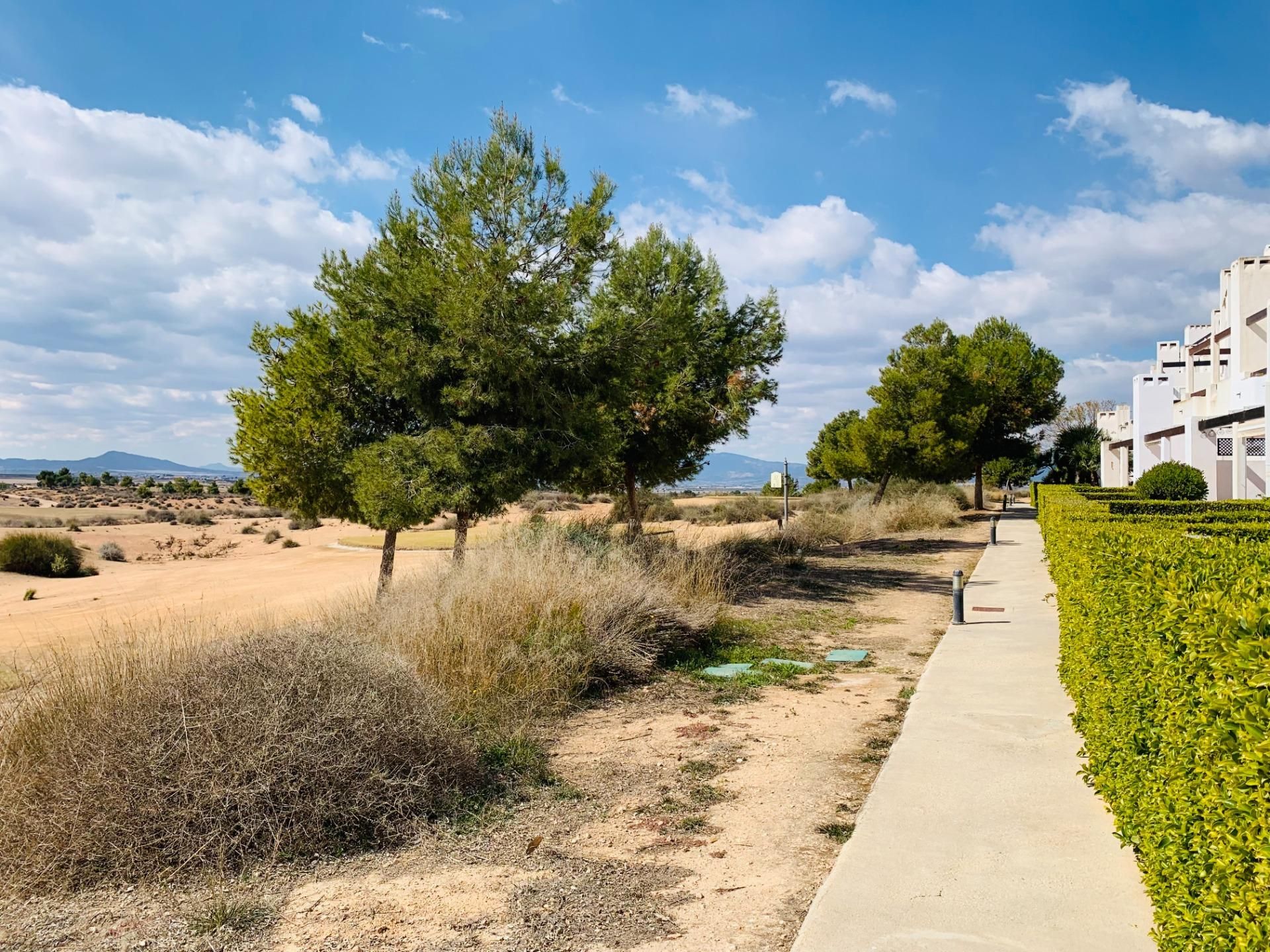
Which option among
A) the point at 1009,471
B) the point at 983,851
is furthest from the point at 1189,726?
the point at 1009,471

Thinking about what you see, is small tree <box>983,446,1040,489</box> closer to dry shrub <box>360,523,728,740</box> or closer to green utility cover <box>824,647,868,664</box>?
green utility cover <box>824,647,868,664</box>

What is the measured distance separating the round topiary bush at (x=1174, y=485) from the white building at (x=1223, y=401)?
7.72 feet

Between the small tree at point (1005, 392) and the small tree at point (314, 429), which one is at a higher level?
the small tree at point (1005, 392)

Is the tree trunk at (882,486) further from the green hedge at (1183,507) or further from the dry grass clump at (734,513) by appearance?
the green hedge at (1183,507)

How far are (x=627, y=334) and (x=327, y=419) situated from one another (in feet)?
15.6

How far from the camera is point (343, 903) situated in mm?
4340

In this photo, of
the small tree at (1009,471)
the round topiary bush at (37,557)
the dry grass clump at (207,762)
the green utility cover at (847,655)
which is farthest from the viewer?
the small tree at (1009,471)

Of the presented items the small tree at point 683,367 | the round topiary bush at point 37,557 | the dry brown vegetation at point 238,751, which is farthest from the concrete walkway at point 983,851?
the round topiary bush at point 37,557

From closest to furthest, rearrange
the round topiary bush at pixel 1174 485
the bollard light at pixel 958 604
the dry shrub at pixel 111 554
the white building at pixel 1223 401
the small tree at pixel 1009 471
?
the bollard light at pixel 958 604
the round topiary bush at pixel 1174 485
the white building at pixel 1223 401
the dry shrub at pixel 111 554
the small tree at pixel 1009 471

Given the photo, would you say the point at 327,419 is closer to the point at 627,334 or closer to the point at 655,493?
the point at 627,334

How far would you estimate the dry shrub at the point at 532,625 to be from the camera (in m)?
7.88

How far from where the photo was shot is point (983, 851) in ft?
15.2

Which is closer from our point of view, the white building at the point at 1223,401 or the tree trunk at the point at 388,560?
the tree trunk at the point at 388,560

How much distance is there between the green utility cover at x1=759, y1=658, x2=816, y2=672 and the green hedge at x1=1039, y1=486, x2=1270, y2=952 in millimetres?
4541
